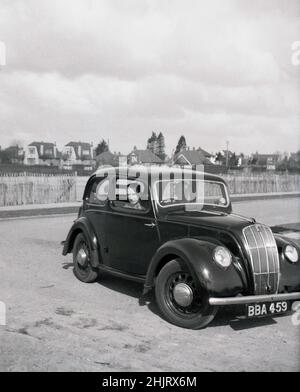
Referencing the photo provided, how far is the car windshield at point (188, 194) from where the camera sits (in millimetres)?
5941

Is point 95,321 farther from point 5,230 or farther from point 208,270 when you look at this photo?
point 5,230

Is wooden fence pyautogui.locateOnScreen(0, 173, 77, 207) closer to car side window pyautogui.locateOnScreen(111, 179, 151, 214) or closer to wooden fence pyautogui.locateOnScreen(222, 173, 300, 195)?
wooden fence pyautogui.locateOnScreen(222, 173, 300, 195)

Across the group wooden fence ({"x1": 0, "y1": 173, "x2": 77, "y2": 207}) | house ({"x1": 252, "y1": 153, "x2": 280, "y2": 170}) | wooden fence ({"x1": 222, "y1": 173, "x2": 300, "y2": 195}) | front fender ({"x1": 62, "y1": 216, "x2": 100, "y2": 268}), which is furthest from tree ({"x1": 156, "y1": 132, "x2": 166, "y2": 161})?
front fender ({"x1": 62, "y1": 216, "x2": 100, "y2": 268})

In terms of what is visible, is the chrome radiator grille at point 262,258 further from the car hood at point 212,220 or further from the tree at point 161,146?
the tree at point 161,146

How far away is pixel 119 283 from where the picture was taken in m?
6.98

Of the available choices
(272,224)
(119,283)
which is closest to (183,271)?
(119,283)

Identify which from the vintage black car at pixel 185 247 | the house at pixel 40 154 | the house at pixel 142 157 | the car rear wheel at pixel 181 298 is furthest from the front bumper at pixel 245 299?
the house at pixel 40 154

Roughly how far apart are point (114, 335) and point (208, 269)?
3.71 feet

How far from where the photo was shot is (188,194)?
6145 mm

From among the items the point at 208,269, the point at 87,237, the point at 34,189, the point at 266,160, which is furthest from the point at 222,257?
the point at 266,160

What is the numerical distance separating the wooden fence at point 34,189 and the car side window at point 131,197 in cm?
1346

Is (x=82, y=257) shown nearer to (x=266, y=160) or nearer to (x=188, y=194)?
(x=188, y=194)

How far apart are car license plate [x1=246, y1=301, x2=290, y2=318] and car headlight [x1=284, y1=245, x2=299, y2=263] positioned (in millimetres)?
623

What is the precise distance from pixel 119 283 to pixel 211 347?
2.76 meters
